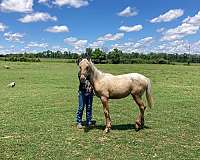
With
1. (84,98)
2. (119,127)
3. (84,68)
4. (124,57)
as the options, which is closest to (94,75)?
(84,68)

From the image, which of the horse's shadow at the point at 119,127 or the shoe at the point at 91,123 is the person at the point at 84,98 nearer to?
the shoe at the point at 91,123

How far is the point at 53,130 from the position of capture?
1098cm

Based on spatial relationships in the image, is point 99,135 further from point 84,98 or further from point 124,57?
point 124,57

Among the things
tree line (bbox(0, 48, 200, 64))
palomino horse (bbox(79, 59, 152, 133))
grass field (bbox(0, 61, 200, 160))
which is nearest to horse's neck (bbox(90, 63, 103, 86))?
palomino horse (bbox(79, 59, 152, 133))

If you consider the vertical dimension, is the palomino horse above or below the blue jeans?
above

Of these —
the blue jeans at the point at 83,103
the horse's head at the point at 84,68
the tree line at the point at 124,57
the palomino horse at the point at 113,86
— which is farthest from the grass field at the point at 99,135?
the tree line at the point at 124,57

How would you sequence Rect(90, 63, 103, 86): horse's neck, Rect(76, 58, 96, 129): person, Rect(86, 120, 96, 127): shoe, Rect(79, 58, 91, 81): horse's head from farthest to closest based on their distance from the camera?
Rect(86, 120, 96, 127): shoe
Rect(76, 58, 96, 129): person
Rect(90, 63, 103, 86): horse's neck
Rect(79, 58, 91, 81): horse's head

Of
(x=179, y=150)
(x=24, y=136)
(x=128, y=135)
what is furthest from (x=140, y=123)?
(x=24, y=136)

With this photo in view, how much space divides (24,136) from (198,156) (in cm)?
529

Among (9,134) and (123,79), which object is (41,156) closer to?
(9,134)

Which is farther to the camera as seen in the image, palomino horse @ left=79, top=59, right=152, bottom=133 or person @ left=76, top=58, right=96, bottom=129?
person @ left=76, top=58, right=96, bottom=129

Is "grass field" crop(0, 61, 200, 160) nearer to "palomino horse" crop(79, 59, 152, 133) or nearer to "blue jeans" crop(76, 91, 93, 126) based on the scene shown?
"blue jeans" crop(76, 91, 93, 126)

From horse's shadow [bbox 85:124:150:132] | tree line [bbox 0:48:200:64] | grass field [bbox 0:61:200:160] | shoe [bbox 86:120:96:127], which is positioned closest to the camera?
grass field [bbox 0:61:200:160]

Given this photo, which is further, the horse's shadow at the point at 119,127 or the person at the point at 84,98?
the horse's shadow at the point at 119,127
